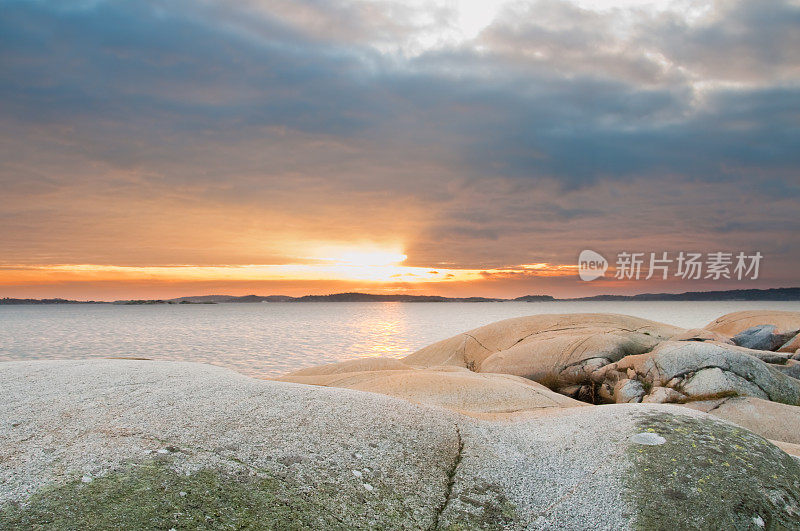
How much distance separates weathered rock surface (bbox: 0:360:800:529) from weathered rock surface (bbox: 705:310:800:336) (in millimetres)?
15218

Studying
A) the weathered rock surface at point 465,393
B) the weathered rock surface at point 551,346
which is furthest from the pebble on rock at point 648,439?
the weathered rock surface at point 551,346

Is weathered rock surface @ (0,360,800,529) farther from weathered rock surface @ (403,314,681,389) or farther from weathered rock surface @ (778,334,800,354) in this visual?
weathered rock surface @ (778,334,800,354)

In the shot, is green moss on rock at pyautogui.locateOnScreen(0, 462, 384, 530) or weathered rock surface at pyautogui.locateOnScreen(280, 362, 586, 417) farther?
weathered rock surface at pyautogui.locateOnScreen(280, 362, 586, 417)

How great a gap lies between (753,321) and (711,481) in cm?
1778

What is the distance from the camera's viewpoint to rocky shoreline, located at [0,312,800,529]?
121 inches

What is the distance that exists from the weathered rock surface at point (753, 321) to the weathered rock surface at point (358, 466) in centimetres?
1522

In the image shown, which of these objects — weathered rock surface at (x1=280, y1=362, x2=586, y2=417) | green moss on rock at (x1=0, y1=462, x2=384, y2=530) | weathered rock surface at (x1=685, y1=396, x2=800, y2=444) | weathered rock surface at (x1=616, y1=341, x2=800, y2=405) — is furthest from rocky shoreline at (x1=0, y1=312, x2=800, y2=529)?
weathered rock surface at (x1=616, y1=341, x2=800, y2=405)

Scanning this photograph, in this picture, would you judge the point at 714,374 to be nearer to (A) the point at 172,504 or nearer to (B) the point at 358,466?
(B) the point at 358,466

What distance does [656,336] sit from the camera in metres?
12.5

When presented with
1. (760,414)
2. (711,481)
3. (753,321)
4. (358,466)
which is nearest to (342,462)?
(358,466)

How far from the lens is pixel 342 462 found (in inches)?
142

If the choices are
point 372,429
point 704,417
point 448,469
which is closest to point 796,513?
point 704,417

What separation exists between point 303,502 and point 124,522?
3.42ft

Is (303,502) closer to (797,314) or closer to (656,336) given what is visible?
(656,336)
